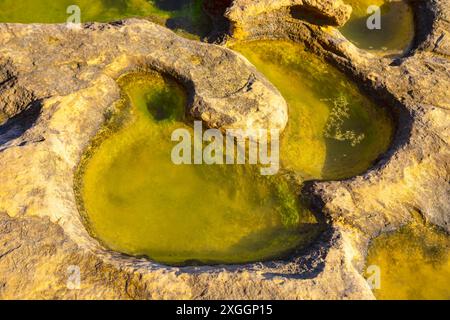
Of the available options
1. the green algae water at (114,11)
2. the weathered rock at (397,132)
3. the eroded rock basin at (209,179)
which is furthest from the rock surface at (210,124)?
the green algae water at (114,11)

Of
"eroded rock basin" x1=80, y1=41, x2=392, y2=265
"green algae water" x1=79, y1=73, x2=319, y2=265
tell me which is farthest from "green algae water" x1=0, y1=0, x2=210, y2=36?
"green algae water" x1=79, y1=73, x2=319, y2=265

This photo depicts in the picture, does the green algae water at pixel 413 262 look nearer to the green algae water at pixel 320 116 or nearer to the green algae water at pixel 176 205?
the green algae water at pixel 176 205

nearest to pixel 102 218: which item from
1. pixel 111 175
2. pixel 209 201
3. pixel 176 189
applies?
pixel 111 175

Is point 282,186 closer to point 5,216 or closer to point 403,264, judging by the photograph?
point 403,264

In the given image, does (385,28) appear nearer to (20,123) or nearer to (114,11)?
(114,11)

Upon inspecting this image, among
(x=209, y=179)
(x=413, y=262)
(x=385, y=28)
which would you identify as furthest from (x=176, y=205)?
(x=385, y=28)
